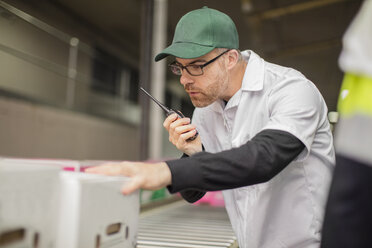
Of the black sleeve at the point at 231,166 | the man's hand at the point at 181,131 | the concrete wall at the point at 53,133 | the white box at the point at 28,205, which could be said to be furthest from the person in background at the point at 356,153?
the concrete wall at the point at 53,133

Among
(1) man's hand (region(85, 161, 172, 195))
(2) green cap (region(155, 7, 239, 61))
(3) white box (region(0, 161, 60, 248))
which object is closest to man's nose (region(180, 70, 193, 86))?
(2) green cap (region(155, 7, 239, 61))

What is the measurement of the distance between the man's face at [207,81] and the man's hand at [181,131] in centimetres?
19

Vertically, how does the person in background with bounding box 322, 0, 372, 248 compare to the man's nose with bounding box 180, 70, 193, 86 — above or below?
below

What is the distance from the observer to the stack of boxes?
2.18 feet

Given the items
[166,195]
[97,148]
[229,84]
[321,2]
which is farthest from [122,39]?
[229,84]

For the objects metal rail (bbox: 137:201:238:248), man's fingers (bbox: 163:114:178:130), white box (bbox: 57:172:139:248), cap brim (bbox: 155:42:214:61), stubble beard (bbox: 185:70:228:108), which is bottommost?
metal rail (bbox: 137:201:238:248)

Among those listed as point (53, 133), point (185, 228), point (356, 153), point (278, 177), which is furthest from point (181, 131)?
point (53, 133)

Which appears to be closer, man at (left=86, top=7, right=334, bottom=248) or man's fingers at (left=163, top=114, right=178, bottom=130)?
man at (left=86, top=7, right=334, bottom=248)

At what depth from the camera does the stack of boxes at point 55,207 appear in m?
0.66

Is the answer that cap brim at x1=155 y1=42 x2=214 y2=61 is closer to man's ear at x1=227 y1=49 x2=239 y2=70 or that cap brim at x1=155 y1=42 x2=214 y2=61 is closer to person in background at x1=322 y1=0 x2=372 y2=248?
man's ear at x1=227 y1=49 x2=239 y2=70

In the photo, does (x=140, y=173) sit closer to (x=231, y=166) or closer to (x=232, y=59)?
(x=231, y=166)

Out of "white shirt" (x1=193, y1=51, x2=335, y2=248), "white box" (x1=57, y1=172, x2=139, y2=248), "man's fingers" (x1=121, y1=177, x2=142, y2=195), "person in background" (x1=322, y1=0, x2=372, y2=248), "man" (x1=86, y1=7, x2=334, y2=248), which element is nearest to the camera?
"person in background" (x1=322, y1=0, x2=372, y2=248)

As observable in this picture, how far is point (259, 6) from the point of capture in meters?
7.46

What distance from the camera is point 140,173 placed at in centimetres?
86
